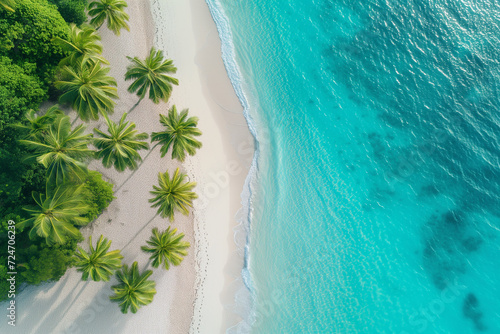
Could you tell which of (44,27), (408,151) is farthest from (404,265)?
(44,27)

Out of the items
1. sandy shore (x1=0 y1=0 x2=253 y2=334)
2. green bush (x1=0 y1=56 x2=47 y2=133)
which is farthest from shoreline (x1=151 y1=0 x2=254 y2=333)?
green bush (x1=0 y1=56 x2=47 y2=133)

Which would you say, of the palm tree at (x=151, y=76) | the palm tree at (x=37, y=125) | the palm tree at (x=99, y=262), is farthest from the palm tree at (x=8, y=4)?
the palm tree at (x=99, y=262)

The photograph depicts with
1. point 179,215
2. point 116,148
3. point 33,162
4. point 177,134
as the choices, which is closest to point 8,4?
point 33,162

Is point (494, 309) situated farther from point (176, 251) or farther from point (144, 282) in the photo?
point (144, 282)

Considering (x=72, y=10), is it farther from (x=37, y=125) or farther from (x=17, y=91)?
(x=37, y=125)

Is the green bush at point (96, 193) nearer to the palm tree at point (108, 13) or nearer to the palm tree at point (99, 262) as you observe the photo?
the palm tree at point (99, 262)

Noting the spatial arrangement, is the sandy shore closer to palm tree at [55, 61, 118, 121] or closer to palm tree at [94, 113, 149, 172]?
palm tree at [94, 113, 149, 172]

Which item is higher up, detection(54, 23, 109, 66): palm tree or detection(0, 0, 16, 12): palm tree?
detection(54, 23, 109, 66): palm tree
